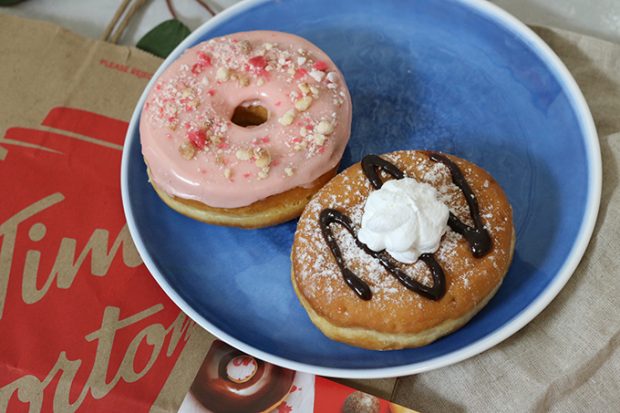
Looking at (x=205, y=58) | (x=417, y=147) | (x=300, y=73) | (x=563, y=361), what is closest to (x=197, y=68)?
(x=205, y=58)

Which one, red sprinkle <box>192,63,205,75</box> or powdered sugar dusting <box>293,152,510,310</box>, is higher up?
powdered sugar dusting <box>293,152,510,310</box>

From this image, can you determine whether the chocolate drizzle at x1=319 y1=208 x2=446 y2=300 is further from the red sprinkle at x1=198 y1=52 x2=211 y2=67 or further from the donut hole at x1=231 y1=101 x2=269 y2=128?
the red sprinkle at x1=198 y1=52 x2=211 y2=67

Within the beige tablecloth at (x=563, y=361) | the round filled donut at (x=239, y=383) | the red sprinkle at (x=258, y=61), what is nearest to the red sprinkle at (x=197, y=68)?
the red sprinkle at (x=258, y=61)

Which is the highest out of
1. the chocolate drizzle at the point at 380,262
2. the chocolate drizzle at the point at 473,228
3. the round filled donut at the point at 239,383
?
the chocolate drizzle at the point at 473,228

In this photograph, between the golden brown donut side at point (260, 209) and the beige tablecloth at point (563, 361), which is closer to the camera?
the beige tablecloth at point (563, 361)

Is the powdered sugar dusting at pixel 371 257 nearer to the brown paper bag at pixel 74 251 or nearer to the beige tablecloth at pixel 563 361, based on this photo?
the beige tablecloth at pixel 563 361

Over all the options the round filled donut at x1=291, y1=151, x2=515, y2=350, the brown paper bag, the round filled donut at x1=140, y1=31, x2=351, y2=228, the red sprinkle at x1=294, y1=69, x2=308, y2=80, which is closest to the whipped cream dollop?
the round filled donut at x1=291, y1=151, x2=515, y2=350
